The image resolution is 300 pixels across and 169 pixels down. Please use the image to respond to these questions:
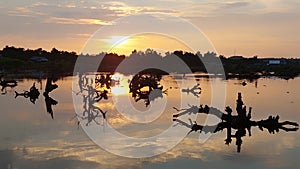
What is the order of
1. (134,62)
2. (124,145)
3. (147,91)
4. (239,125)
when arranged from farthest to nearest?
(134,62) → (147,91) → (239,125) → (124,145)

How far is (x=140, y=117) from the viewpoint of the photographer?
22.7 m

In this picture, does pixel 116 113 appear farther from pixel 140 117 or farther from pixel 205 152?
pixel 205 152

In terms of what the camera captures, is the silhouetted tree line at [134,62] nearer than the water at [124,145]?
No

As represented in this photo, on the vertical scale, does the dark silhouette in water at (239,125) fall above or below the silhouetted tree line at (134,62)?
below

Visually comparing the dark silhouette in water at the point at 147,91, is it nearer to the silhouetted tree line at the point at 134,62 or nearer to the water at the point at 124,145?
the water at the point at 124,145

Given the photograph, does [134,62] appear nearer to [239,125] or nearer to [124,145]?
[239,125]

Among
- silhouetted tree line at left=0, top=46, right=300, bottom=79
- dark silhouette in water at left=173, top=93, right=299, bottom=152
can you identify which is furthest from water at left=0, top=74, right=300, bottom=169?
silhouetted tree line at left=0, top=46, right=300, bottom=79

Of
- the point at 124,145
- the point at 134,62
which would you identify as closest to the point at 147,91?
the point at 124,145

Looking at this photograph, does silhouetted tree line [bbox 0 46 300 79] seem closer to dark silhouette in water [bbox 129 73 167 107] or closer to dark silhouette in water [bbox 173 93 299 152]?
dark silhouette in water [bbox 129 73 167 107]

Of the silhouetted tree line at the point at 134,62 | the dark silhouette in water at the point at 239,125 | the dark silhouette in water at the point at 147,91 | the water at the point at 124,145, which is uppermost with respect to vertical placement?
the silhouetted tree line at the point at 134,62

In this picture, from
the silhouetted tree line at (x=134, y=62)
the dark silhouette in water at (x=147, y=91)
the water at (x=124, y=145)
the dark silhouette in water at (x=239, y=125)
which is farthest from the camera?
the silhouetted tree line at (x=134, y=62)

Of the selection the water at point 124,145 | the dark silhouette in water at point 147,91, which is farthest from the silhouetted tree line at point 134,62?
the water at point 124,145

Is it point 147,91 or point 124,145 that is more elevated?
point 147,91

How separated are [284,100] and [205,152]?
60.6 feet
